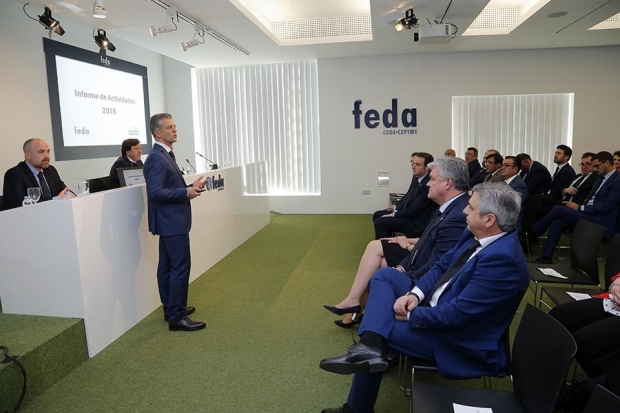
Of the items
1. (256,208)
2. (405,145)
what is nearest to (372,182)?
(405,145)

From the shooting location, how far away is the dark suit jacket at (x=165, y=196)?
331 cm

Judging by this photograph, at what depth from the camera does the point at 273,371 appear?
285 centimetres

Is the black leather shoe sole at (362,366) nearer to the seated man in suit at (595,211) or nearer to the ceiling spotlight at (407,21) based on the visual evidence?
the seated man in suit at (595,211)

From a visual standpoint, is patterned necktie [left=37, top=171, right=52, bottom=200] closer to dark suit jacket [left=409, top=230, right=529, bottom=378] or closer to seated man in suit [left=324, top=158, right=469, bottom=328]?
seated man in suit [left=324, top=158, right=469, bottom=328]

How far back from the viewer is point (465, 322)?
196 cm

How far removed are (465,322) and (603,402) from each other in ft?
2.49

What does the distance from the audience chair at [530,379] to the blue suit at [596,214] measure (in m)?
3.34

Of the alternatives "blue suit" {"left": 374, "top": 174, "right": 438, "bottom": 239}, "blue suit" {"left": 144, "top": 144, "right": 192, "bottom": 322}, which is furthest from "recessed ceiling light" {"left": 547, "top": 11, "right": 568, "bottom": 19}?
"blue suit" {"left": 144, "top": 144, "right": 192, "bottom": 322}

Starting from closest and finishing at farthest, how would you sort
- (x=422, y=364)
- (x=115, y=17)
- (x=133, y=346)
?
(x=422, y=364) < (x=133, y=346) < (x=115, y=17)

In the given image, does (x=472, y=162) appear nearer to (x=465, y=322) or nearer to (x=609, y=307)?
(x=609, y=307)

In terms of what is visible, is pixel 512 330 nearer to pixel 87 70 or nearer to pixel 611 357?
pixel 611 357

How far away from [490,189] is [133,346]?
269 centimetres

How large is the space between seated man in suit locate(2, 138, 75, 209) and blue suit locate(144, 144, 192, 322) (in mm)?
897

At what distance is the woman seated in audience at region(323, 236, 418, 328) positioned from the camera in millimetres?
3176
